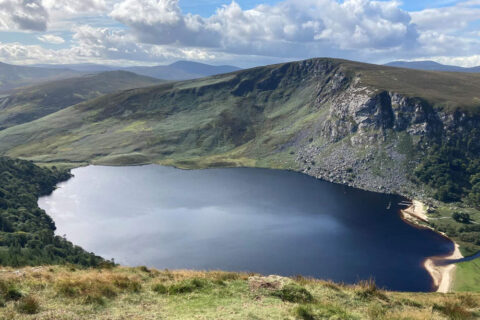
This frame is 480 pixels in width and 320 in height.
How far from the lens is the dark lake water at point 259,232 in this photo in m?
108

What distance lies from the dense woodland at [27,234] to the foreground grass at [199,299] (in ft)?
135

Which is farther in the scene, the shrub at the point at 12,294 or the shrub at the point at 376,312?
the shrub at the point at 376,312

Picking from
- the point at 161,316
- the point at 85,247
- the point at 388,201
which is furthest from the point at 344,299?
the point at 388,201

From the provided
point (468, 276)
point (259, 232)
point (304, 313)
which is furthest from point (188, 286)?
point (468, 276)

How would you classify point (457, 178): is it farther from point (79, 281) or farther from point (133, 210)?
point (79, 281)

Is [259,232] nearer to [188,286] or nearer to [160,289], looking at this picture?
[188,286]

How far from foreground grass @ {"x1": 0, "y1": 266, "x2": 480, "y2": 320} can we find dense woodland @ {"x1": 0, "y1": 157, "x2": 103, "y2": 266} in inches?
1623

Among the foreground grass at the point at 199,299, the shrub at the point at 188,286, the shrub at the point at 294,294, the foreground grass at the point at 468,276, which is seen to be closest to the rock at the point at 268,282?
the foreground grass at the point at 199,299

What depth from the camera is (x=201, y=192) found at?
199125mm

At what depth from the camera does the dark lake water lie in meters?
108

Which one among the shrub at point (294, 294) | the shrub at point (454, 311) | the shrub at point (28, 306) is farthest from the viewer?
the shrub at point (294, 294)

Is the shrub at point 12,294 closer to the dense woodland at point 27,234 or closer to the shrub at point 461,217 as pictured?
the dense woodland at point 27,234

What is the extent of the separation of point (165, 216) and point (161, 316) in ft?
454

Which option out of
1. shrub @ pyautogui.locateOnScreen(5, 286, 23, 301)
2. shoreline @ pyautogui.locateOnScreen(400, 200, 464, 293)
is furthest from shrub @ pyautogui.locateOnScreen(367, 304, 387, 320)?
shoreline @ pyautogui.locateOnScreen(400, 200, 464, 293)
